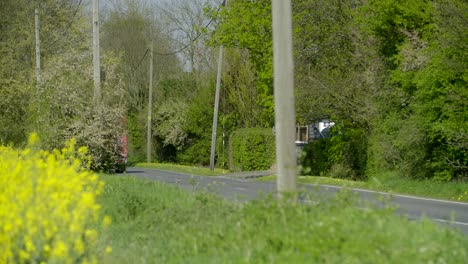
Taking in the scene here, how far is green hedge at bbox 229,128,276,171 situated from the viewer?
46.8 meters

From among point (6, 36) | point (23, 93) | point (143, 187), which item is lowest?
point (143, 187)

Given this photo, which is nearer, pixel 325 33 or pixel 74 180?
pixel 74 180

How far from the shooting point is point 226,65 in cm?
5372

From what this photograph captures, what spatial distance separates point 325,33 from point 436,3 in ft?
38.0

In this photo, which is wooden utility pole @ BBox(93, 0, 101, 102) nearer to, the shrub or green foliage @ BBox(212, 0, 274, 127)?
green foliage @ BBox(212, 0, 274, 127)

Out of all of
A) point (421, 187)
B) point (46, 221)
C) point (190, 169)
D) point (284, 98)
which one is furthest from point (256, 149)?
point (46, 221)

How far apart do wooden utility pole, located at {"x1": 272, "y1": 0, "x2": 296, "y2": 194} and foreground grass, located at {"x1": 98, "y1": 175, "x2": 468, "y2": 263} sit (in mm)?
787

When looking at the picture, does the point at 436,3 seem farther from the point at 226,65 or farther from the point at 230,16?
the point at 226,65

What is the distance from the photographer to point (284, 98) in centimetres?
1150

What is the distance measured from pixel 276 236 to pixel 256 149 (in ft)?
129

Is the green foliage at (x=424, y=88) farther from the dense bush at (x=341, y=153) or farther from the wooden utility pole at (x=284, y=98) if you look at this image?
the wooden utility pole at (x=284, y=98)

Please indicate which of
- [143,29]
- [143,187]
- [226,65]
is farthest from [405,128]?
[143,29]

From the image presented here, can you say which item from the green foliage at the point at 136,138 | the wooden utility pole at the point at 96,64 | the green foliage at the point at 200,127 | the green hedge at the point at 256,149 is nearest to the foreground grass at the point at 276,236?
the wooden utility pole at the point at 96,64

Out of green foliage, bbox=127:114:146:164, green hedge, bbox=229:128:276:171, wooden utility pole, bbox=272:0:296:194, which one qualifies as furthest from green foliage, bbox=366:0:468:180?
green foliage, bbox=127:114:146:164
